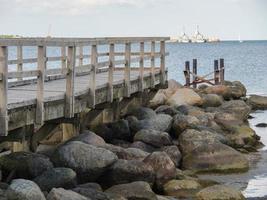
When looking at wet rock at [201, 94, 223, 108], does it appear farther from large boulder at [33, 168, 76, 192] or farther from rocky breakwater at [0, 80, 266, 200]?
large boulder at [33, 168, 76, 192]

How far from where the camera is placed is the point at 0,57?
1034cm

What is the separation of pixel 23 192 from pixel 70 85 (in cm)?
331

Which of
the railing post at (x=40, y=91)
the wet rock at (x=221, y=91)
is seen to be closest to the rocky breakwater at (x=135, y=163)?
the railing post at (x=40, y=91)

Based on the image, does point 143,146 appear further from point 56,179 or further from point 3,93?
point 3,93

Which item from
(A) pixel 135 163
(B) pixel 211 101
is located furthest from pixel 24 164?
(B) pixel 211 101

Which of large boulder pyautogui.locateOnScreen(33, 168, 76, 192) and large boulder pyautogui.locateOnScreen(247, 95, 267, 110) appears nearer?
large boulder pyautogui.locateOnScreen(33, 168, 76, 192)

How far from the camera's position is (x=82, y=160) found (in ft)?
41.7

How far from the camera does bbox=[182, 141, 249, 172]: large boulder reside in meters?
15.6

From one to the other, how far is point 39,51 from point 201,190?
4.21 metres

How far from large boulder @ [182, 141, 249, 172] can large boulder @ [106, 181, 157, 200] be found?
11.4 ft

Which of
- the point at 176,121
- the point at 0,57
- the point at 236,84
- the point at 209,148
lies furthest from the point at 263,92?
the point at 0,57

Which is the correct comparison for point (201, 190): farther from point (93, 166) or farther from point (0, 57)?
point (0, 57)

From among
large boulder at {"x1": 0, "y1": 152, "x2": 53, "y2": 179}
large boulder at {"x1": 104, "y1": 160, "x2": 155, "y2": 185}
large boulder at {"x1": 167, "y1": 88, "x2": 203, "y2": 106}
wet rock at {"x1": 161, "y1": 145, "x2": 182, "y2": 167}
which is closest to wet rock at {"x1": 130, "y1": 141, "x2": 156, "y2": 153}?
wet rock at {"x1": 161, "y1": 145, "x2": 182, "y2": 167}

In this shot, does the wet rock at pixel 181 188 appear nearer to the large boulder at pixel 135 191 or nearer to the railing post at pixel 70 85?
the large boulder at pixel 135 191
